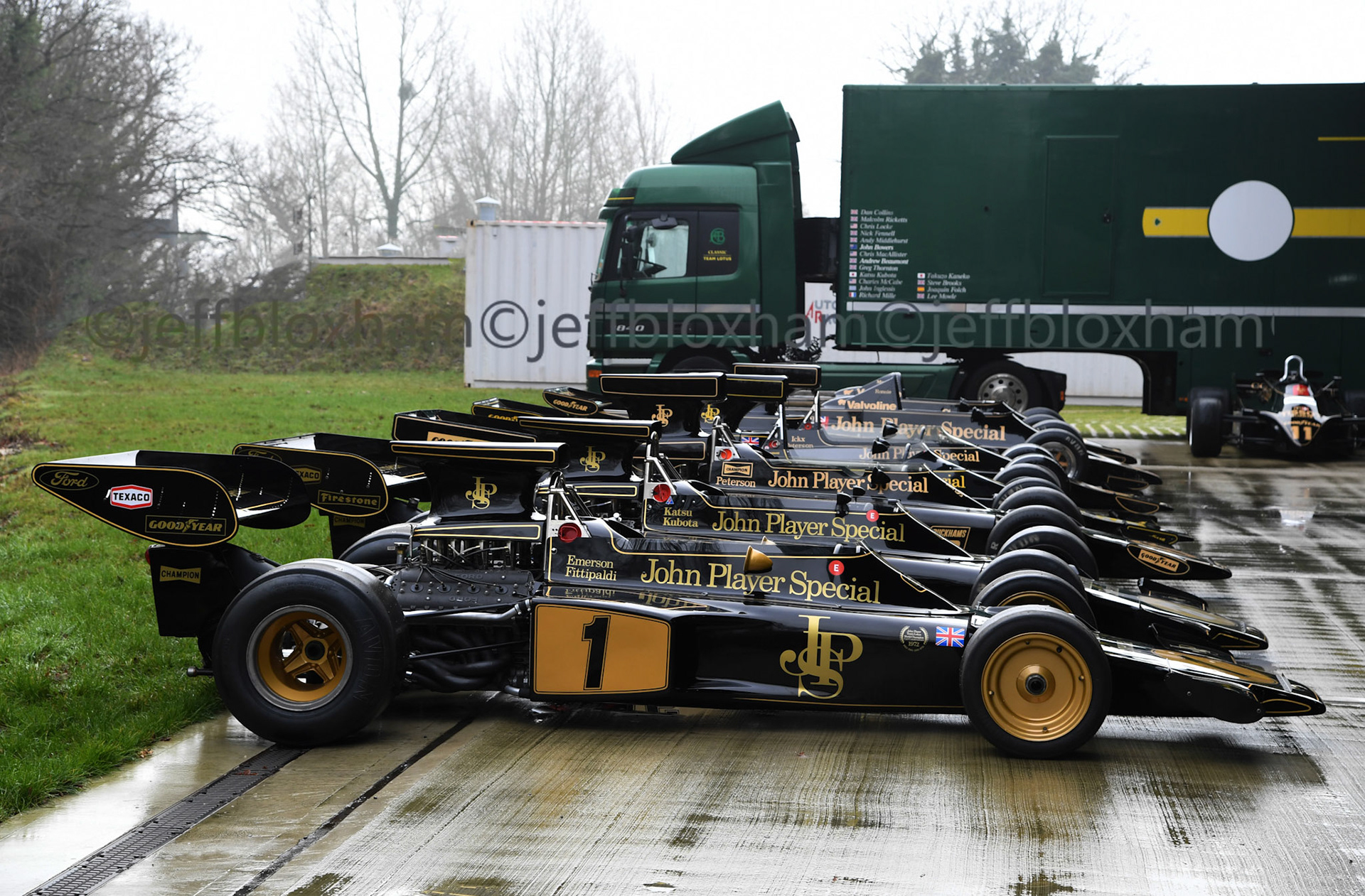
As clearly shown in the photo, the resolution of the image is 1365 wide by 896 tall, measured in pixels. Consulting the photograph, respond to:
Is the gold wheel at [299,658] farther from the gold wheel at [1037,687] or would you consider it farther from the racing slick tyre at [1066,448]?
the racing slick tyre at [1066,448]

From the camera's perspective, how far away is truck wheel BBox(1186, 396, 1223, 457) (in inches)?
632

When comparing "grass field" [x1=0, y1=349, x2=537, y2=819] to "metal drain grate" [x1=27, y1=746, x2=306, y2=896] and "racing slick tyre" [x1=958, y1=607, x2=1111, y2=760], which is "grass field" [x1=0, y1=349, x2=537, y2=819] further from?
"racing slick tyre" [x1=958, y1=607, x2=1111, y2=760]

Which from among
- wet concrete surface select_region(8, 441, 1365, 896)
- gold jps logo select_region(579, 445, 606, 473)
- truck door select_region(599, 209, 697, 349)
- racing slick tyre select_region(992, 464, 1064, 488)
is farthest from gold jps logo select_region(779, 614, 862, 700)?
truck door select_region(599, 209, 697, 349)

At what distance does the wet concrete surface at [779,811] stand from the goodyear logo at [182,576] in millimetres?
887

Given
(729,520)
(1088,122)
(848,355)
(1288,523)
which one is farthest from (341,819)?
(848,355)

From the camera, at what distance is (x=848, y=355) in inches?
1013

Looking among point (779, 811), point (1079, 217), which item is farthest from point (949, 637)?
point (1079, 217)

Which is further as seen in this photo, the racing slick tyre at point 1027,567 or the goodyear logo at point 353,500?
the goodyear logo at point 353,500

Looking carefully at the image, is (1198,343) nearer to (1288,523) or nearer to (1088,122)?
(1088,122)

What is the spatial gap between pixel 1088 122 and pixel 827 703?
13.0 m

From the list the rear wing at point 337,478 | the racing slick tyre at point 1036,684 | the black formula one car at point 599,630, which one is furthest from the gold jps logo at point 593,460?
the racing slick tyre at point 1036,684

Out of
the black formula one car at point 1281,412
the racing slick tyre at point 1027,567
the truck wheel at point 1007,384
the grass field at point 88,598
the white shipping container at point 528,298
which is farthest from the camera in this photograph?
the white shipping container at point 528,298

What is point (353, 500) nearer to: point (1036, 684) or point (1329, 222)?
point (1036, 684)

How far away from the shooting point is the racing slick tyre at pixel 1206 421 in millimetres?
16062
